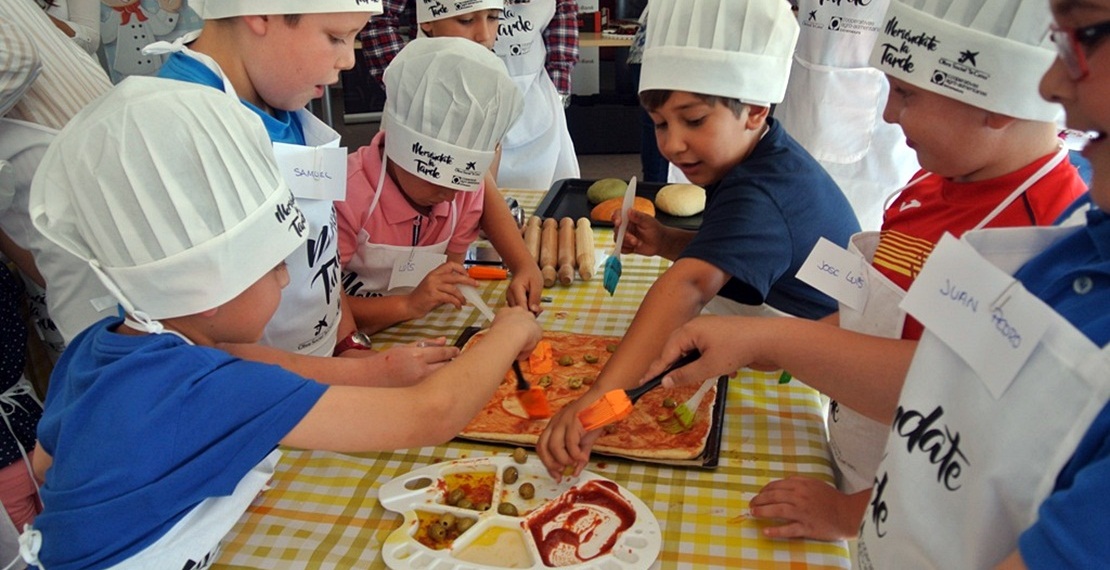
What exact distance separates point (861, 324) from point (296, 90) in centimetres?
87

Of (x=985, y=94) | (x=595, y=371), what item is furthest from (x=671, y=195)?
(x=985, y=94)

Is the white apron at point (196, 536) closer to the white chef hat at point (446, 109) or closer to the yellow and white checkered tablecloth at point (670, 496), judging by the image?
the yellow and white checkered tablecloth at point (670, 496)

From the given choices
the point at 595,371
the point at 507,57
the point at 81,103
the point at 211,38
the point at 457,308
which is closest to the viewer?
the point at 211,38

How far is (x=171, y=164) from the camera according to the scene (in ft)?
2.32

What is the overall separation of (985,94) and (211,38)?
40.9 inches

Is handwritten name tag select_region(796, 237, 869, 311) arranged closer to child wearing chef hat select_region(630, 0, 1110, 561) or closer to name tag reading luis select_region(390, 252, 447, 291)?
child wearing chef hat select_region(630, 0, 1110, 561)

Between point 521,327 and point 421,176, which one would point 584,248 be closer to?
point 421,176

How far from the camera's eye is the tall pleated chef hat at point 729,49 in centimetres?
117

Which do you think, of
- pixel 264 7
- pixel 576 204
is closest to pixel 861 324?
pixel 264 7

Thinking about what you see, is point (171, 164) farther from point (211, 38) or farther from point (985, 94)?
point (985, 94)

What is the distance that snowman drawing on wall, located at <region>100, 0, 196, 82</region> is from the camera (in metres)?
2.70

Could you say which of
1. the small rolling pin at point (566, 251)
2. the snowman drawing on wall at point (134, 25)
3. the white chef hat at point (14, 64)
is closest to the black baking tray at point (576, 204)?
the small rolling pin at point (566, 251)

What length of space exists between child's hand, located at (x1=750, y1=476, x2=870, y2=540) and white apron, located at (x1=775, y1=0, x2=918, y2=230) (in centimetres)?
176

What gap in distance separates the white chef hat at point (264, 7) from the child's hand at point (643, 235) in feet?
2.14
